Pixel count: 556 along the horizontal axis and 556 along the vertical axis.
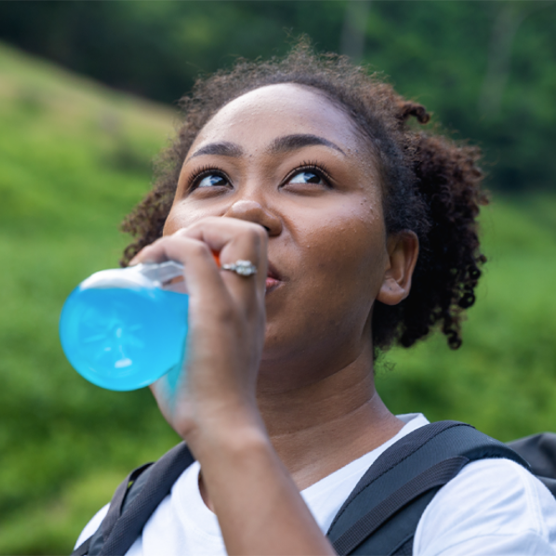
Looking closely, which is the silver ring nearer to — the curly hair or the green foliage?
the curly hair

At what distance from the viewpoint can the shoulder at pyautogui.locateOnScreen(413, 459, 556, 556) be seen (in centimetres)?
140

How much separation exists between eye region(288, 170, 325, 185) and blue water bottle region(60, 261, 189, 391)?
2.78 ft

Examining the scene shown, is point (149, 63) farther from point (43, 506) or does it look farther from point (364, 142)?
point (364, 142)

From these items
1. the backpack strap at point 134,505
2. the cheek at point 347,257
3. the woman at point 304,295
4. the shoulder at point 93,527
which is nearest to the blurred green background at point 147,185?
the woman at point 304,295

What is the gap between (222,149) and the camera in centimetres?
209

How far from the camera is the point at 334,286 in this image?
6.22ft

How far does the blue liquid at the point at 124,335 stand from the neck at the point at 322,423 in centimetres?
77

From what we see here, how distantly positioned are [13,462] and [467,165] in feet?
14.2

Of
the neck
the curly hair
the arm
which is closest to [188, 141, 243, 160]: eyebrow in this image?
the curly hair

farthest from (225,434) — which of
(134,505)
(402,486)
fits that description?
(134,505)

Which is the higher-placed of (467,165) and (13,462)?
(13,462)

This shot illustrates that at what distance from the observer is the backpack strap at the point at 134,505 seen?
1987 mm

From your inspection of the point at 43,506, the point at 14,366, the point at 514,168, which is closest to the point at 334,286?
the point at 43,506

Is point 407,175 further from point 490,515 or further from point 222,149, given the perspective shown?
point 490,515
